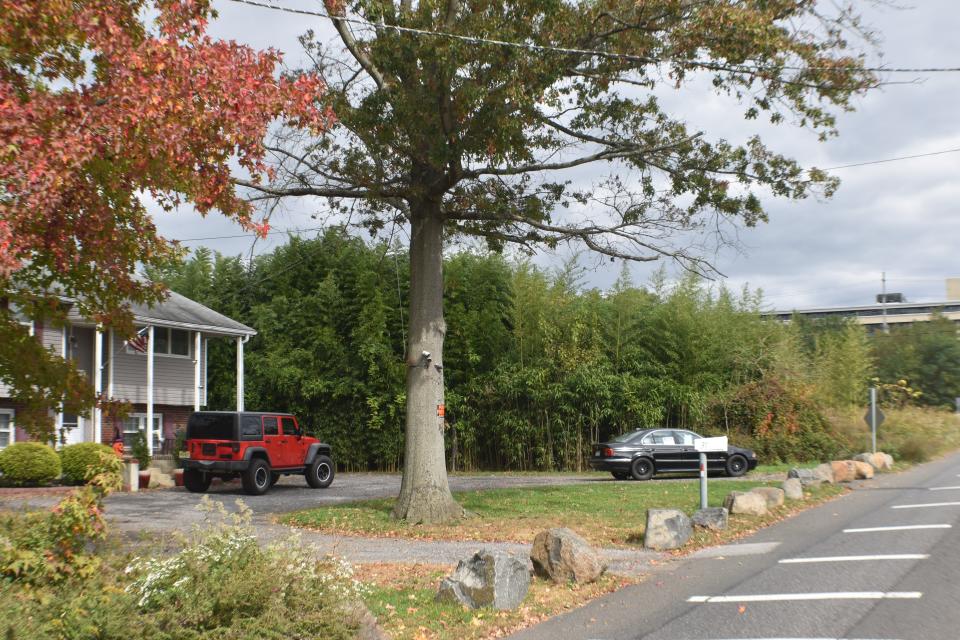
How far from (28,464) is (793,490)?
17.5 metres

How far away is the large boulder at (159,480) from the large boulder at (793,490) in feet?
52.2

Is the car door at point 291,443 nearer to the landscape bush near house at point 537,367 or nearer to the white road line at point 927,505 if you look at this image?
the landscape bush near house at point 537,367

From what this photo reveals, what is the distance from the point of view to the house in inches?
987

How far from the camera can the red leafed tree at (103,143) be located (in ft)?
23.1

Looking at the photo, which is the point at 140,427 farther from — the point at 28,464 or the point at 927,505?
the point at 927,505

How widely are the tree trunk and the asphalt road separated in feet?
16.2

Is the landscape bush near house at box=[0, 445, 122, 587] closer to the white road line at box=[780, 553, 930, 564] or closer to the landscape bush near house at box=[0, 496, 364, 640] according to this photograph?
the landscape bush near house at box=[0, 496, 364, 640]

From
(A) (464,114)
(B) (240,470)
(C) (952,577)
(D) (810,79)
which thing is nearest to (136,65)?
(A) (464,114)

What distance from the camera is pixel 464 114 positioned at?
13.3 meters

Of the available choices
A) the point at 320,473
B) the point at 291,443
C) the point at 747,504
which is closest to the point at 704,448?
the point at 747,504

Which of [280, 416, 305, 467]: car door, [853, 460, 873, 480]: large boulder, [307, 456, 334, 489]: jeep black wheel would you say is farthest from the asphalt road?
[307, 456, 334, 489]: jeep black wheel

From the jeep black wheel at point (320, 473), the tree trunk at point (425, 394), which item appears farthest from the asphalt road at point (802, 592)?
the jeep black wheel at point (320, 473)

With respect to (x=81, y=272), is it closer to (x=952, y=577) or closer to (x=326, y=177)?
(x=326, y=177)

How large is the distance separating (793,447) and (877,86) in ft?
57.6
